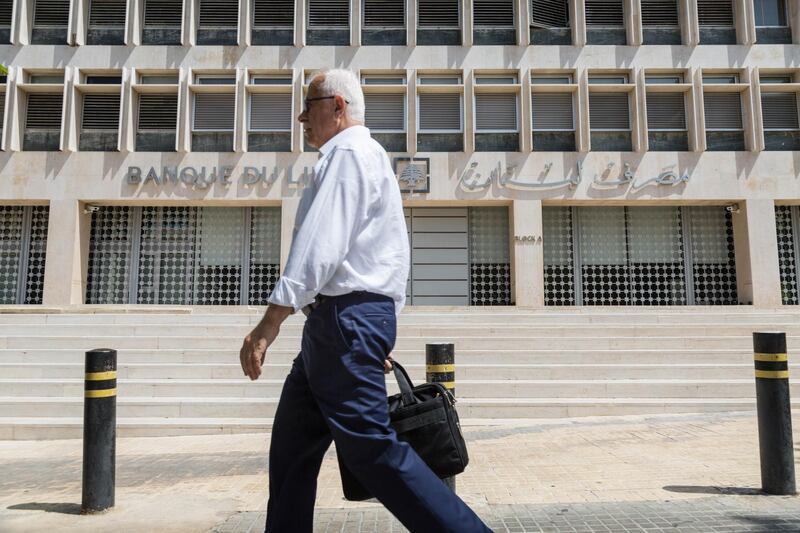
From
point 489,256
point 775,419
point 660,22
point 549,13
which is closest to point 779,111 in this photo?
point 660,22

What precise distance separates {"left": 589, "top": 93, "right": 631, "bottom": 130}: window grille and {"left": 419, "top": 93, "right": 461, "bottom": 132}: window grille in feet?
13.8

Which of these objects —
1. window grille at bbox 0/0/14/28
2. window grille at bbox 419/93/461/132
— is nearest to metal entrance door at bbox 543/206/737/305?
window grille at bbox 419/93/461/132

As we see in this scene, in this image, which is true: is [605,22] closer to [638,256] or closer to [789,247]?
[638,256]

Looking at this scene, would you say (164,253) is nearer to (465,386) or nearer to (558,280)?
(558,280)

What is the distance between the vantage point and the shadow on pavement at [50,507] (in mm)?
3695

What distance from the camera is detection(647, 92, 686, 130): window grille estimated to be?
18.7m

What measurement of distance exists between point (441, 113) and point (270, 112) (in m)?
5.41

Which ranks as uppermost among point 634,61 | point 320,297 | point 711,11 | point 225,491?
point 711,11

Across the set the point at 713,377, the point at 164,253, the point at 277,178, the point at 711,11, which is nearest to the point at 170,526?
the point at 713,377

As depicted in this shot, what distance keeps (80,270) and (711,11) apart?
2151cm

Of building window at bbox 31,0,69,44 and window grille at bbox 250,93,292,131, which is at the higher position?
building window at bbox 31,0,69,44

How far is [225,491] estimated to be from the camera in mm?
4172

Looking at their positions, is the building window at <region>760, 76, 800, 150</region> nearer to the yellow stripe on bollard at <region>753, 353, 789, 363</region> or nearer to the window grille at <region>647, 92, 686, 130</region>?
the window grille at <region>647, 92, 686, 130</region>

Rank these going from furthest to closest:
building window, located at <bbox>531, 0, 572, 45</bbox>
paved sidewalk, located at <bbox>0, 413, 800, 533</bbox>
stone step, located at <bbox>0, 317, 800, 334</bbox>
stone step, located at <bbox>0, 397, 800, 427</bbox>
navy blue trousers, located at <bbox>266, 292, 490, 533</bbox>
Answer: building window, located at <bbox>531, 0, 572, 45</bbox> < stone step, located at <bbox>0, 317, 800, 334</bbox> < stone step, located at <bbox>0, 397, 800, 427</bbox> < paved sidewalk, located at <bbox>0, 413, 800, 533</bbox> < navy blue trousers, located at <bbox>266, 292, 490, 533</bbox>
